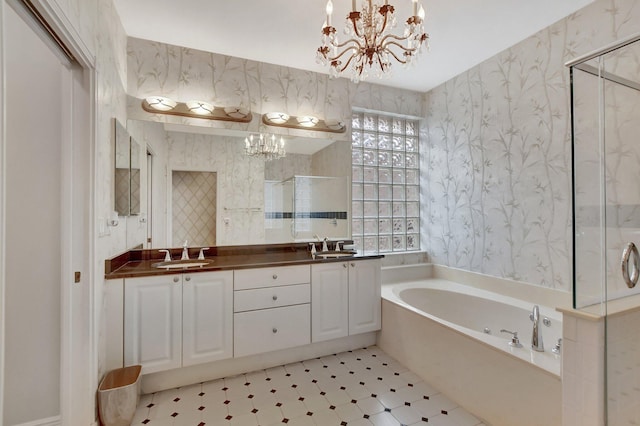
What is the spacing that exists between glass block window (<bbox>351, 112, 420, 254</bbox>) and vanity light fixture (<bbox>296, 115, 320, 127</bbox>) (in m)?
0.52

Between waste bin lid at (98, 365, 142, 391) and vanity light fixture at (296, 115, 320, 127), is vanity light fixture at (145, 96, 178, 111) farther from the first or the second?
waste bin lid at (98, 365, 142, 391)

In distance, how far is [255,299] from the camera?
226cm

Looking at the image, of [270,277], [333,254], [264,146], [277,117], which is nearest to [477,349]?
[333,254]

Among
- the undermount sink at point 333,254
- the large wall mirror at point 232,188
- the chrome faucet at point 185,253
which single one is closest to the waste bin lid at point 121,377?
the chrome faucet at point 185,253

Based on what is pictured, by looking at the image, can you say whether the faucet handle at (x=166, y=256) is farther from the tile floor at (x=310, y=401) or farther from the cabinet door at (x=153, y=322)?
the tile floor at (x=310, y=401)

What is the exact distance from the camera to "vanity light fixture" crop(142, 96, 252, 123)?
2.44m

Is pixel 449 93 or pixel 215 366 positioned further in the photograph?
pixel 449 93

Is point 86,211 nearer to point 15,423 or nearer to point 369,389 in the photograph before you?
point 15,423

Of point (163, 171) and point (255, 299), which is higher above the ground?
point (163, 171)

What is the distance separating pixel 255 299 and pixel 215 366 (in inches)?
23.2

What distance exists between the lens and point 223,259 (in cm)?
252

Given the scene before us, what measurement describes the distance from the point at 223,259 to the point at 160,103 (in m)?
1.40

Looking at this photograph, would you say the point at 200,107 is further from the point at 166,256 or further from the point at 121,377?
the point at 121,377

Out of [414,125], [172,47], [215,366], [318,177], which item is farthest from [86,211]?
[414,125]
